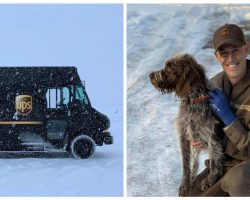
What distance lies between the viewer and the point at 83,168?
10.8ft

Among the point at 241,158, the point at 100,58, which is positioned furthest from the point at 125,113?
the point at 241,158

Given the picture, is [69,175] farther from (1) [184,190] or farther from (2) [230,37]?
(2) [230,37]

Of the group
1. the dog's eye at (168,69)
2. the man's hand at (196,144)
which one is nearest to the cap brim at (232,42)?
the dog's eye at (168,69)

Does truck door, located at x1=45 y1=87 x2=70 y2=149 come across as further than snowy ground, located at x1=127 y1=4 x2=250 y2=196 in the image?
Yes

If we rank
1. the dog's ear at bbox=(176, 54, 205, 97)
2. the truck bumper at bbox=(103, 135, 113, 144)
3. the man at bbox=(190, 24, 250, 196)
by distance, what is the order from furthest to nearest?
the truck bumper at bbox=(103, 135, 113, 144)
the dog's ear at bbox=(176, 54, 205, 97)
the man at bbox=(190, 24, 250, 196)

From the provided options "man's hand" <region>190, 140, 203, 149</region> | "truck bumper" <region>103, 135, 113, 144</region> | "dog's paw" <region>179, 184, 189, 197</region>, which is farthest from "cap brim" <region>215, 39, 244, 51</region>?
"truck bumper" <region>103, 135, 113, 144</region>

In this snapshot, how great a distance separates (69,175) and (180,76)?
1.05 m

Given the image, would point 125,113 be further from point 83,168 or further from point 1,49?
point 1,49

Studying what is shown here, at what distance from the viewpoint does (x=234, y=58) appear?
2742 millimetres

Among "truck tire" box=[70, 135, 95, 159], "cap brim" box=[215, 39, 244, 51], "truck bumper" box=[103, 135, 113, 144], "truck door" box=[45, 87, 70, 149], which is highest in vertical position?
"cap brim" box=[215, 39, 244, 51]

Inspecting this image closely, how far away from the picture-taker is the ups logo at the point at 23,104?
3479 millimetres

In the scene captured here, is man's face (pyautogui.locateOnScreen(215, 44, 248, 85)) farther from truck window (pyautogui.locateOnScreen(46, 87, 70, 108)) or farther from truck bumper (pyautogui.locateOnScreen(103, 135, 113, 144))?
truck window (pyautogui.locateOnScreen(46, 87, 70, 108))

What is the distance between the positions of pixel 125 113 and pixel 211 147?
661mm

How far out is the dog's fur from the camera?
9.23 ft
